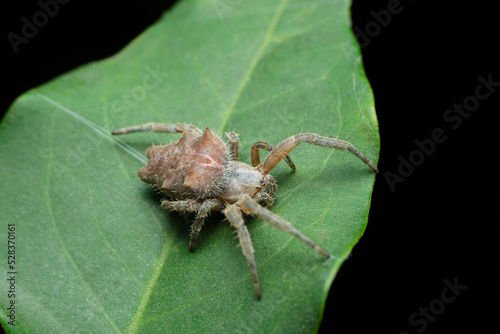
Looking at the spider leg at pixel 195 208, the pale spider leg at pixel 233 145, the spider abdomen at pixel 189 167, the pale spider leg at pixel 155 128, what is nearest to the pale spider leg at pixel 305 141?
the pale spider leg at pixel 233 145

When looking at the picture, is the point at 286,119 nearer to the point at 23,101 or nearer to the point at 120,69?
the point at 120,69

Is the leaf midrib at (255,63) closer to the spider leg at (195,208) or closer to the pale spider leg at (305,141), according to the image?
the pale spider leg at (305,141)

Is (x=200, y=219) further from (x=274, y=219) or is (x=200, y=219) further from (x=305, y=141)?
(x=305, y=141)

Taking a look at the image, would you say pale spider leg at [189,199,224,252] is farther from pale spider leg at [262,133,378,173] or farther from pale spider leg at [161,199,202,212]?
pale spider leg at [262,133,378,173]

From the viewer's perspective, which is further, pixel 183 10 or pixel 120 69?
pixel 183 10

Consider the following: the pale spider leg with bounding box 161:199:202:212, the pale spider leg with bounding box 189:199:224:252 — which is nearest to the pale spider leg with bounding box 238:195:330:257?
the pale spider leg with bounding box 189:199:224:252

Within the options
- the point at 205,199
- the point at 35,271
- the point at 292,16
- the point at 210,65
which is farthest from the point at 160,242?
the point at 292,16
